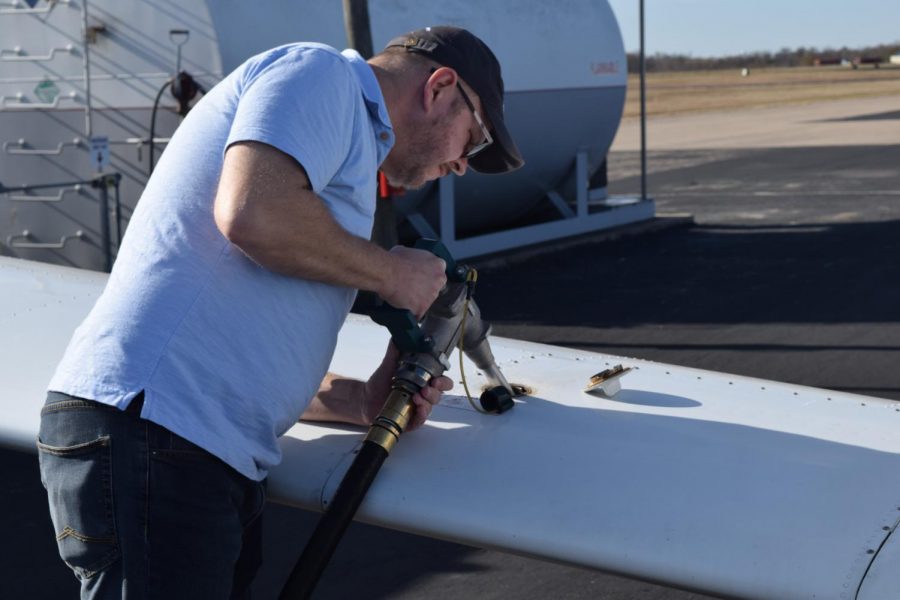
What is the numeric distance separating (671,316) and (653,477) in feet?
22.0

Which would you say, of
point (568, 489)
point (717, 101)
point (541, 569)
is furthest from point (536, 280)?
point (717, 101)

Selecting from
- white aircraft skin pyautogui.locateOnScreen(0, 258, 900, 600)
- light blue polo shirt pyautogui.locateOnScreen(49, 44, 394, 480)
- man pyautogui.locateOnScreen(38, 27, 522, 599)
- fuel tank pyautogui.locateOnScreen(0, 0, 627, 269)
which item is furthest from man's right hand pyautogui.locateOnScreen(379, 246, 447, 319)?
fuel tank pyautogui.locateOnScreen(0, 0, 627, 269)

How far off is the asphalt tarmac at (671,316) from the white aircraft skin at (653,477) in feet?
4.18

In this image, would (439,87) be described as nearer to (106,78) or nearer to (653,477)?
(653,477)

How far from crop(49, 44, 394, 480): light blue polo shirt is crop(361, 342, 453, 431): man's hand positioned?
377mm

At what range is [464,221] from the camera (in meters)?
12.0

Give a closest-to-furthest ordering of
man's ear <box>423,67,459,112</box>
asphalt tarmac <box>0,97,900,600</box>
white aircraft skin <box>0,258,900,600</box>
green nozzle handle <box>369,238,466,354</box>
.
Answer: white aircraft skin <box>0,258,900,600</box>
man's ear <box>423,67,459,112</box>
green nozzle handle <box>369,238,466,354</box>
asphalt tarmac <box>0,97,900,600</box>

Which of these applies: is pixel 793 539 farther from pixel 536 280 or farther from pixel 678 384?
pixel 536 280

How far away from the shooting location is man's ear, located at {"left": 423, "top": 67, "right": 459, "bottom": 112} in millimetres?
2295

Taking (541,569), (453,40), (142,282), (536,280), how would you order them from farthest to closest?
(536,280) → (541,569) → (453,40) → (142,282)

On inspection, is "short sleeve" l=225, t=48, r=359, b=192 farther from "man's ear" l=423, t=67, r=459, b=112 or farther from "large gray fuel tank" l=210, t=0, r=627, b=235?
"large gray fuel tank" l=210, t=0, r=627, b=235

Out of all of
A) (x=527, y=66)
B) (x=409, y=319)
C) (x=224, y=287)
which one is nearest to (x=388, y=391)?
(x=409, y=319)

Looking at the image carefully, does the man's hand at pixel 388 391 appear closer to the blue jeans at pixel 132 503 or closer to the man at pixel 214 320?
the man at pixel 214 320

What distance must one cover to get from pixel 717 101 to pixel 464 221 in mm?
38512
